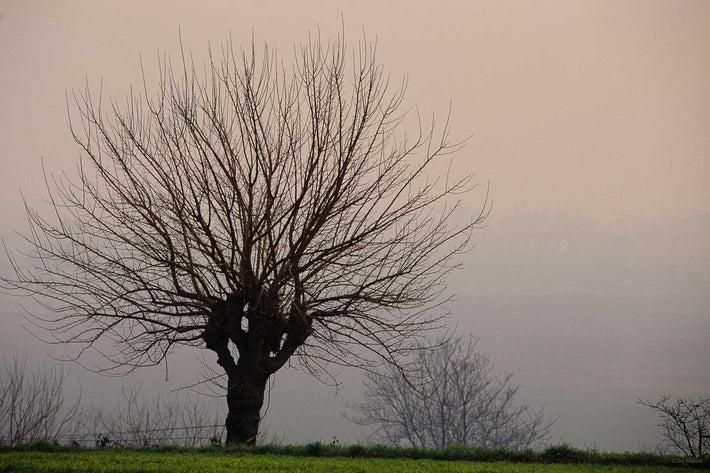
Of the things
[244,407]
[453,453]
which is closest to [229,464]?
[244,407]

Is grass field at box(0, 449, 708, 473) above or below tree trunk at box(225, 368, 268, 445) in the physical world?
below

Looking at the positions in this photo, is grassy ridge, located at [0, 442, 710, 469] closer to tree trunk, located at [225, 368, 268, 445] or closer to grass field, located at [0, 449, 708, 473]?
grass field, located at [0, 449, 708, 473]

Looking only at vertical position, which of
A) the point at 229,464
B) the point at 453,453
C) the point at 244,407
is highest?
the point at 244,407

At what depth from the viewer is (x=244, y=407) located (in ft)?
48.1

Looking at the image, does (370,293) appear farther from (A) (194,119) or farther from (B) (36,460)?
(B) (36,460)

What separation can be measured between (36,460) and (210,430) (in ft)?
19.5

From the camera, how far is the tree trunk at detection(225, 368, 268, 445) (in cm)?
1463

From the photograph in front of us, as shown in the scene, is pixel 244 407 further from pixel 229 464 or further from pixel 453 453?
pixel 453 453

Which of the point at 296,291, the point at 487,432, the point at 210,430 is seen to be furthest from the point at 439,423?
the point at 296,291

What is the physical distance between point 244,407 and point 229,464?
144 inches

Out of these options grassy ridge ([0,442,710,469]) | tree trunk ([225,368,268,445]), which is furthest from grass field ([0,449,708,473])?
tree trunk ([225,368,268,445])

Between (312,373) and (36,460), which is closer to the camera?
(36,460)

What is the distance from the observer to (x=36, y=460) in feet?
36.4

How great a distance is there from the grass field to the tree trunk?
1.62 m
